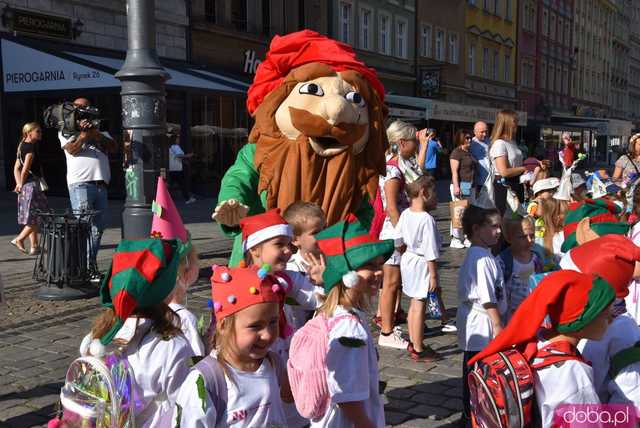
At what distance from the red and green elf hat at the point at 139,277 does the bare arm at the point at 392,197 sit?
122 inches

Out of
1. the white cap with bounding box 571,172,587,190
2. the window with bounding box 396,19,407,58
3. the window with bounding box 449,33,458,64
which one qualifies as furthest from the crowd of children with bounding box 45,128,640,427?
the window with bounding box 449,33,458,64

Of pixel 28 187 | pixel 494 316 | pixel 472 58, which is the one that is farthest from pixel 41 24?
pixel 472 58

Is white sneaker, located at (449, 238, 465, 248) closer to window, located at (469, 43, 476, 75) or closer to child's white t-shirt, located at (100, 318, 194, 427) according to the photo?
child's white t-shirt, located at (100, 318, 194, 427)

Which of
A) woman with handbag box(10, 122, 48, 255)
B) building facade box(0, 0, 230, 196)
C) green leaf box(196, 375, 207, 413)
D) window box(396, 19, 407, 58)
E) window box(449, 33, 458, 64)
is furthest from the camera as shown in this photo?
window box(449, 33, 458, 64)

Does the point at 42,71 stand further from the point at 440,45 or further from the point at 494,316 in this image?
the point at 440,45

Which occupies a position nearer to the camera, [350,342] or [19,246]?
[350,342]

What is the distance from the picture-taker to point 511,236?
4422 mm

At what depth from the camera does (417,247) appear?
5422 mm

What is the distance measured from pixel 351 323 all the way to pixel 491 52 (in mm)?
37409

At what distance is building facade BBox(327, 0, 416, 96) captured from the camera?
997 inches

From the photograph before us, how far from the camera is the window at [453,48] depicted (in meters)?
33.3

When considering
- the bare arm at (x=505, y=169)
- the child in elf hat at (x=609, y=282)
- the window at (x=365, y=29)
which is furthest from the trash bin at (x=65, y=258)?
the window at (x=365, y=29)

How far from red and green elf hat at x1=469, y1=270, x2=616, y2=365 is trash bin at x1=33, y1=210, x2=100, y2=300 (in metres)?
5.27

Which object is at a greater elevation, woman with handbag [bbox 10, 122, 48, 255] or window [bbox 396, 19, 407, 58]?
window [bbox 396, 19, 407, 58]
